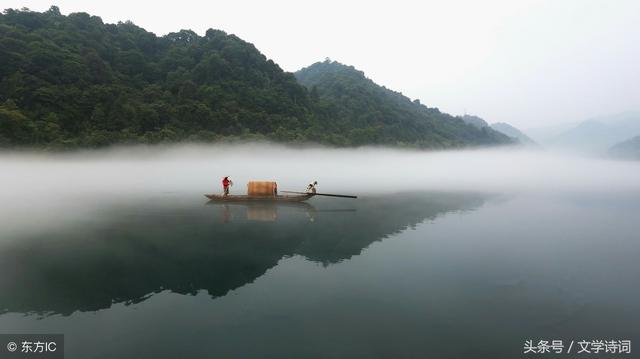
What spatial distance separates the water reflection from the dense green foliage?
268ft

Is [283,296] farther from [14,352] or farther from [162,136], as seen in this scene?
[162,136]

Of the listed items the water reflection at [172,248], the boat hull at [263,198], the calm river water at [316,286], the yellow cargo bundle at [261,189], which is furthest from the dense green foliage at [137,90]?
the calm river water at [316,286]

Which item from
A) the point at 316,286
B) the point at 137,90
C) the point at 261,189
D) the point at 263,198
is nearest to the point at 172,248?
the point at 316,286

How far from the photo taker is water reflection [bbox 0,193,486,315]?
2077 cm

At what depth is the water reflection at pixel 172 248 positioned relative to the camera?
20.8 metres

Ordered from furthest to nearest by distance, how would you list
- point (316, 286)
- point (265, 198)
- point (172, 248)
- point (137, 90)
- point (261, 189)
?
1. point (137, 90)
2. point (261, 189)
3. point (265, 198)
4. point (172, 248)
5. point (316, 286)

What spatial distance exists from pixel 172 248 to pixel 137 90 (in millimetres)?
130540

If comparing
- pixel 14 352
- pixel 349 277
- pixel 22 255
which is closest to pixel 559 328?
pixel 349 277

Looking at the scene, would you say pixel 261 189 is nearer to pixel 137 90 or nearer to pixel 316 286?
pixel 316 286

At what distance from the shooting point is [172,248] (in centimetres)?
2925

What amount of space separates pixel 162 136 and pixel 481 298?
125 m

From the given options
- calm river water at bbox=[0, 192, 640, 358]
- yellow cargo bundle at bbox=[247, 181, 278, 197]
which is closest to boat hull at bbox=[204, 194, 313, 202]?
yellow cargo bundle at bbox=[247, 181, 278, 197]

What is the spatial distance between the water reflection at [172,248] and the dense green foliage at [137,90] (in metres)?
81.5

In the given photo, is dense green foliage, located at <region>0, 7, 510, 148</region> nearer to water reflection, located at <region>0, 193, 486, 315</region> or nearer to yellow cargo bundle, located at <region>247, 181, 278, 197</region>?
water reflection, located at <region>0, 193, 486, 315</region>
